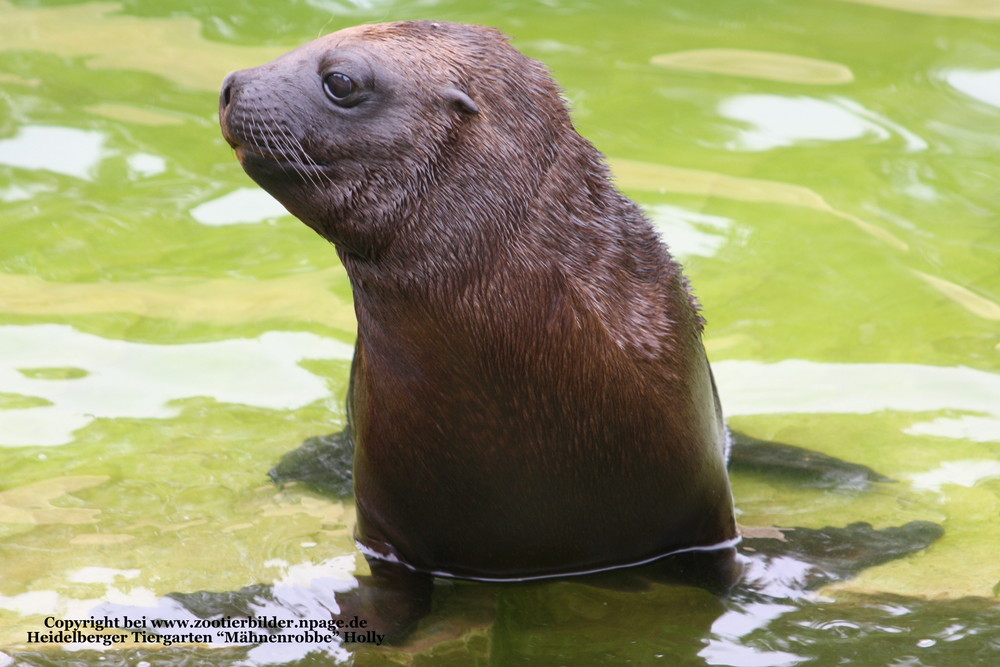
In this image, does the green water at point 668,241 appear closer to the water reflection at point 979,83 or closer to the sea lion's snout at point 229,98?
the water reflection at point 979,83

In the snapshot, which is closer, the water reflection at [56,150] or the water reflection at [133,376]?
the water reflection at [133,376]

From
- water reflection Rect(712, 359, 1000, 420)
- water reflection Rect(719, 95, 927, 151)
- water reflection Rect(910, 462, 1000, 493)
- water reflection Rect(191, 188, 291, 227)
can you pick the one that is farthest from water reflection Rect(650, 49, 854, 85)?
water reflection Rect(910, 462, 1000, 493)

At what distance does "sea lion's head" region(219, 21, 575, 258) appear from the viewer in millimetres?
4359

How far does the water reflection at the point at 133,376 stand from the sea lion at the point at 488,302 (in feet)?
5.95

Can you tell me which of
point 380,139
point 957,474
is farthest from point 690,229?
point 380,139

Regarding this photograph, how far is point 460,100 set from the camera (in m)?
4.41

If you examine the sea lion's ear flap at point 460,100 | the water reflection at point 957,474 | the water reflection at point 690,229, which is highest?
Answer: the sea lion's ear flap at point 460,100

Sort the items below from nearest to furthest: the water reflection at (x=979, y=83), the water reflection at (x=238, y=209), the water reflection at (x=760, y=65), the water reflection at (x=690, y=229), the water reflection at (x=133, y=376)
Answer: the water reflection at (x=133, y=376) < the water reflection at (x=690, y=229) < the water reflection at (x=238, y=209) < the water reflection at (x=979, y=83) < the water reflection at (x=760, y=65)

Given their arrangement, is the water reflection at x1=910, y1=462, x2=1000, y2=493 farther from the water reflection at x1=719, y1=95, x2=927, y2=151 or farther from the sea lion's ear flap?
the water reflection at x1=719, y1=95, x2=927, y2=151

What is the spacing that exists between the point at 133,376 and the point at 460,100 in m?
2.97

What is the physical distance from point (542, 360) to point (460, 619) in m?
0.96

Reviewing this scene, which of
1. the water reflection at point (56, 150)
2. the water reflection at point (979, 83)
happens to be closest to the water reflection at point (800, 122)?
the water reflection at point (979, 83)

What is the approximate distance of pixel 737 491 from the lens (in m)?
5.61

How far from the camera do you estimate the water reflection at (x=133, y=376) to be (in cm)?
634
